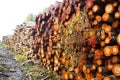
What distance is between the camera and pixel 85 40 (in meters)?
4.20

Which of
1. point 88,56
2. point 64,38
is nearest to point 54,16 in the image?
point 64,38

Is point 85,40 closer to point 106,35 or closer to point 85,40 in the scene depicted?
point 85,40

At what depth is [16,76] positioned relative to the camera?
6.45 metres

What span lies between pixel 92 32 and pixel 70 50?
0.82 metres

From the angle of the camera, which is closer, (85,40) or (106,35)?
(106,35)

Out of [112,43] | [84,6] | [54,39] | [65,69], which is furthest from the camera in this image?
[54,39]

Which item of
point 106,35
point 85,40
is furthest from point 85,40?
point 106,35

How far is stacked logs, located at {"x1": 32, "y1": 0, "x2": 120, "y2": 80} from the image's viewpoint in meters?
3.58

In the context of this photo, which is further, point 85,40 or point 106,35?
point 85,40

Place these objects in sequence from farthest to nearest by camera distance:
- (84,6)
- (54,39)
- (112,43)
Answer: (54,39), (84,6), (112,43)

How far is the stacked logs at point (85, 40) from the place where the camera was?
3.58 m

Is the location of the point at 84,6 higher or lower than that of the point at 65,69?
higher

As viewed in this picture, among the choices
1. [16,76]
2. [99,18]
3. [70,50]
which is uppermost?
[99,18]

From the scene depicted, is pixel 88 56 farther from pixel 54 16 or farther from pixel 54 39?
pixel 54 16
